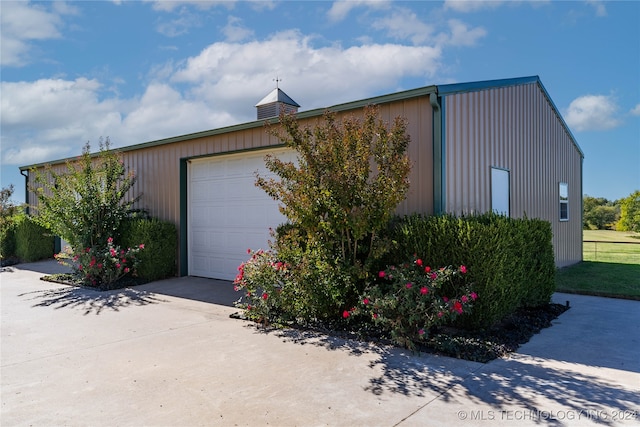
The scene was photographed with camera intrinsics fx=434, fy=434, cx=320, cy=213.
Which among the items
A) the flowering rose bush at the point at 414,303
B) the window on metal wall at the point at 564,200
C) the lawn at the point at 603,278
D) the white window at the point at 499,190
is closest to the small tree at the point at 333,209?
the flowering rose bush at the point at 414,303

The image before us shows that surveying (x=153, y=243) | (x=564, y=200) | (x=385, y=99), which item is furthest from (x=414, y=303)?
(x=564, y=200)

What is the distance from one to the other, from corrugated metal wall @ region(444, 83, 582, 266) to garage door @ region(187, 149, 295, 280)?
2965 millimetres

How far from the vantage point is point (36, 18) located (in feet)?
27.6

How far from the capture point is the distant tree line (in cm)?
2708

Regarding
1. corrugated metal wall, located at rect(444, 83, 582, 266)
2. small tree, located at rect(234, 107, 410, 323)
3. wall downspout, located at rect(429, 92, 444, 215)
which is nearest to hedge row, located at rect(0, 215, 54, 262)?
small tree, located at rect(234, 107, 410, 323)

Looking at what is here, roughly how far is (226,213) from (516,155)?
234 inches

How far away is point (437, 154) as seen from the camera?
596 cm

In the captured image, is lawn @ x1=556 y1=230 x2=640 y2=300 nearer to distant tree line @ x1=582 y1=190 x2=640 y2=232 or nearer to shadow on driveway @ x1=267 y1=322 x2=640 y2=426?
shadow on driveway @ x1=267 y1=322 x2=640 y2=426

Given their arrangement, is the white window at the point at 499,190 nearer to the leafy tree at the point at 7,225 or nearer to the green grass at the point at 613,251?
the green grass at the point at 613,251

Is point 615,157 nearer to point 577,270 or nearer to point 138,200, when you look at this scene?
point 577,270

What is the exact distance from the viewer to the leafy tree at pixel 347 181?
201 inches

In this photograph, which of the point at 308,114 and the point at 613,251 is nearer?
the point at 308,114

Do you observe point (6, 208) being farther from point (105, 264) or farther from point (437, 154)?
point (437, 154)

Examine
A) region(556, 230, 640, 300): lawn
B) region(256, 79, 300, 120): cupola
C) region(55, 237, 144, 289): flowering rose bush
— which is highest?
region(256, 79, 300, 120): cupola
